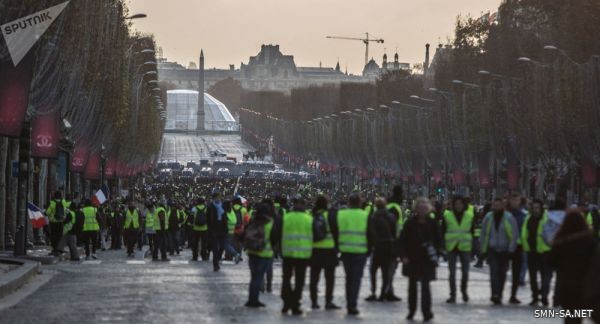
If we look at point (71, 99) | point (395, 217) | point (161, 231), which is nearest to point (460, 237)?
point (395, 217)

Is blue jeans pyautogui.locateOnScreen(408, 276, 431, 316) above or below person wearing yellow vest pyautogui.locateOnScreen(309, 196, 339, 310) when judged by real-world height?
below

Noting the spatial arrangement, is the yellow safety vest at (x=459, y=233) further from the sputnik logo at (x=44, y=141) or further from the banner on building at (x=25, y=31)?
the sputnik logo at (x=44, y=141)

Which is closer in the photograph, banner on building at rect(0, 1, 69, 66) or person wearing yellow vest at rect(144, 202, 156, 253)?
banner on building at rect(0, 1, 69, 66)

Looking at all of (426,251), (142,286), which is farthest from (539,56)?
(426,251)

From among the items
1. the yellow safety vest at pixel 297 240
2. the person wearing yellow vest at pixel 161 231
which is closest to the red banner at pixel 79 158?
the person wearing yellow vest at pixel 161 231

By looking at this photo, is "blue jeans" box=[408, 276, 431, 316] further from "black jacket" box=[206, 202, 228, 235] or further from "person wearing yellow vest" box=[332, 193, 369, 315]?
"black jacket" box=[206, 202, 228, 235]

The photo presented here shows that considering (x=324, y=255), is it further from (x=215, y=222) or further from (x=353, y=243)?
(x=215, y=222)

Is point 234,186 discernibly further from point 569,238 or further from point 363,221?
point 569,238

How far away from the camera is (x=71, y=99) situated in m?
67.9

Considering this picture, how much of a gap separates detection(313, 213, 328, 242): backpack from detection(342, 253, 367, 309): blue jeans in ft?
1.37

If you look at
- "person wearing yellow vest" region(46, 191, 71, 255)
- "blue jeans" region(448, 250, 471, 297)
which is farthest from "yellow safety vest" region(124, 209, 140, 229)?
"blue jeans" region(448, 250, 471, 297)

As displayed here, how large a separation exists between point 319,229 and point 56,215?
22.2 metres

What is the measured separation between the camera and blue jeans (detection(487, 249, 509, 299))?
30906 mm

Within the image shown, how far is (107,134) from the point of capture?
298ft
